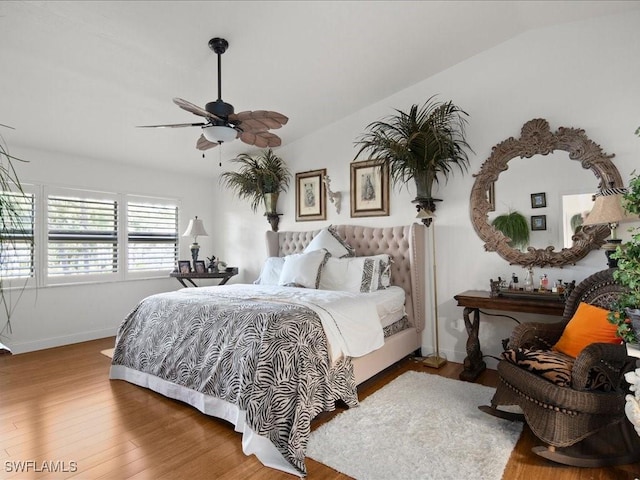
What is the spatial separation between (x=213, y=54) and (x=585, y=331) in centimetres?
360

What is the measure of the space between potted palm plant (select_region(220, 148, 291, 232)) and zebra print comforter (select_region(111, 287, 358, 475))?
2.23m

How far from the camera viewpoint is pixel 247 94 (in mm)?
3973

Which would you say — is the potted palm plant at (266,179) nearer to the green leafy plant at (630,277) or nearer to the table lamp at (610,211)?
the table lamp at (610,211)

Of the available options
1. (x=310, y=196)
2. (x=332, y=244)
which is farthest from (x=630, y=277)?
(x=310, y=196)

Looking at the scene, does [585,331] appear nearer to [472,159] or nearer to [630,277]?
[630,277]

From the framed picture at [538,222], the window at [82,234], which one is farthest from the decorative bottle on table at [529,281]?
the window at [82,234]

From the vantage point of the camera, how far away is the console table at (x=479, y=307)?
3123 mm

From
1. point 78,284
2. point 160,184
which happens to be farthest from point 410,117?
point 78,284

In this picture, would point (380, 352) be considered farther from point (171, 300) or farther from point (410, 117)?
point (410, 117)

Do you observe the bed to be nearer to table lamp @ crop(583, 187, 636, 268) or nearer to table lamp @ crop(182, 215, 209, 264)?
table lamp @ crop(583, 187, 636, 268)

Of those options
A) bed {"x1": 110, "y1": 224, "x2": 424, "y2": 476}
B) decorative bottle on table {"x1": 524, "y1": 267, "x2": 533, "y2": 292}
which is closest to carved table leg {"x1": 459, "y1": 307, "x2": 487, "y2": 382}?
decorative bottle on table {"x1": 524, "y1": 267, "x2": 533, "y2": 292}

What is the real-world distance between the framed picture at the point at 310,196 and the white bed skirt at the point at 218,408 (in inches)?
111

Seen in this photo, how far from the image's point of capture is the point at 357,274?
3943 mm

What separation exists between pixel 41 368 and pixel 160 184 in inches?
115
